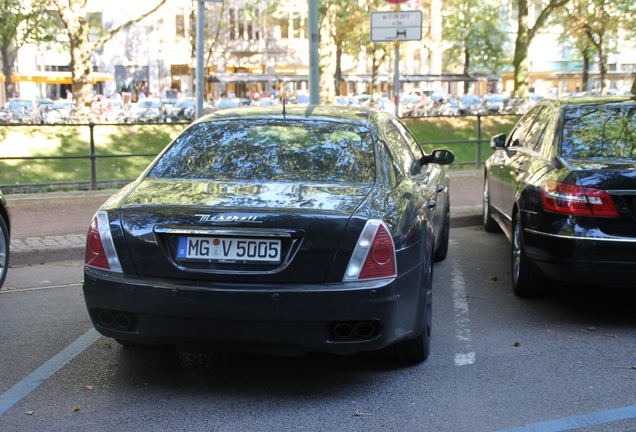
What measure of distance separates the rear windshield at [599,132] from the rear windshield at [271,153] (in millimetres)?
1924

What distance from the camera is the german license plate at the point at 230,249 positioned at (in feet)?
14.0

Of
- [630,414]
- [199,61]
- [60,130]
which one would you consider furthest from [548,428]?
[60,130]

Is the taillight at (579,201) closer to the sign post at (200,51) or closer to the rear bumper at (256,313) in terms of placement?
the rear bumper at (256,313)

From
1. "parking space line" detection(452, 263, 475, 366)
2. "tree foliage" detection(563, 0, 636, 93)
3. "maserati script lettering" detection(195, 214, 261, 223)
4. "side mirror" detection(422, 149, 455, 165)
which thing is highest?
"tree foliage" detection(563, 0, 636, 93)

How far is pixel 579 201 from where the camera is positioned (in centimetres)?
577

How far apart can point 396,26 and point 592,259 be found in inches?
266

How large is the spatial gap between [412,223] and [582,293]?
2.96m

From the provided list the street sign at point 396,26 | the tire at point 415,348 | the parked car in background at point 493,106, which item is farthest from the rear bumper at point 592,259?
the parked car in background at point 493,106

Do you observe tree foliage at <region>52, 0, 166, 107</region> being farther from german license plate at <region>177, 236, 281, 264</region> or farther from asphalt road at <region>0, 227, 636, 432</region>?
german license plate at <region>177, 236, 281, 264</region>

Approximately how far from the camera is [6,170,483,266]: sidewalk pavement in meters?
8.66

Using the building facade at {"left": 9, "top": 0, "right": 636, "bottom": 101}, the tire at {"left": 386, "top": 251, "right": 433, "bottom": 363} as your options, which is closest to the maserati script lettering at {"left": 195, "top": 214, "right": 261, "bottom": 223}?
the tire at {"left": 386, "top": 251, "right": 433, "bottom": 363}

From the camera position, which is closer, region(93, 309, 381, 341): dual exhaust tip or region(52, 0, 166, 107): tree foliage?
region(93, 309, 381, 341): dual exhaust tip

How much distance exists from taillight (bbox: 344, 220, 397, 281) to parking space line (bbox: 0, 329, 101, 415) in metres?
1.91

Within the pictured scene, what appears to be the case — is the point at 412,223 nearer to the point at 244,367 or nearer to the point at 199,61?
the point at 244,367
